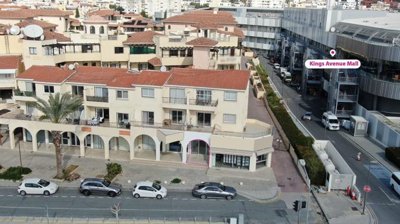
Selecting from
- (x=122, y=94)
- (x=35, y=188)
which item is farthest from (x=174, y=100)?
(x=35, y=188)

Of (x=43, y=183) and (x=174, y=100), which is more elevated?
(x=174, y=100)

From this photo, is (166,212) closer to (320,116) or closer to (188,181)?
(188,181)

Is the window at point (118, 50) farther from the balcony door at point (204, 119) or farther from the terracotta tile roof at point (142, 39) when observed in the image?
the balcony door at point (204, 119)

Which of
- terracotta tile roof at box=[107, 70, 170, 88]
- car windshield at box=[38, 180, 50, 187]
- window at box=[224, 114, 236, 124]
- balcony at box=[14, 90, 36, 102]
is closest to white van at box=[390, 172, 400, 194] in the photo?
window at box=[224, 114, 236, 124]

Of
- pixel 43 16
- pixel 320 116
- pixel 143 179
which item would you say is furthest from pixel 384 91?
pixel 43 16

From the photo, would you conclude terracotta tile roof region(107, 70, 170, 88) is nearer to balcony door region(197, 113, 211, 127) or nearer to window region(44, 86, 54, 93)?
balcony door region(197, 113, 211, 127)

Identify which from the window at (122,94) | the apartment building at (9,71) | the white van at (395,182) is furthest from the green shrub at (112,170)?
the white van at (395,182)

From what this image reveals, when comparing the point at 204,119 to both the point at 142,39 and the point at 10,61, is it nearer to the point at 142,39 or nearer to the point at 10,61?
the point at 142,39
